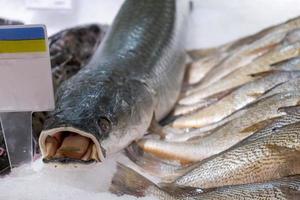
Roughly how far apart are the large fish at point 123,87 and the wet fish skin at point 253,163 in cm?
29

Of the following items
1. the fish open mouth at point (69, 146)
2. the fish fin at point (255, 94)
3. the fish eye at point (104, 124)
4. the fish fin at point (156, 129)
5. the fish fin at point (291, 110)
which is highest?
the fish fin at point (291, 110)

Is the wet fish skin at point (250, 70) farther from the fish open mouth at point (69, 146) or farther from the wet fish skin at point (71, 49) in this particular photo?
the fish open mouth at point (69, 146)

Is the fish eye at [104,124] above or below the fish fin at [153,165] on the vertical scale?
above

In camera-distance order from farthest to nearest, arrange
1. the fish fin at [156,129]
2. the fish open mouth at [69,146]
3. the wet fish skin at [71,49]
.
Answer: the wet fish skin at [71,49]
the fish fin at [156,129]
the fish open mouth at [69,146]

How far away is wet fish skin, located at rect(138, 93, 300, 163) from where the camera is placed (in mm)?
1818

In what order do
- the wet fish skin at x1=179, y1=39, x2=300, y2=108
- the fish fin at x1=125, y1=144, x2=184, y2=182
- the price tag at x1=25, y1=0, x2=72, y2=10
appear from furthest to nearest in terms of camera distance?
the price tag at x1=25, y1=0, x2=72, y2=10, the wet fish skin at x1=179, y1=39, x2=300, y2=108, the fish fin at x1=125, y1=144, x2=184, y2=182

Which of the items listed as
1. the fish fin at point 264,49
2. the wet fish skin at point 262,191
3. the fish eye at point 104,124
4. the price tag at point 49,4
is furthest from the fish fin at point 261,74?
the price tag at point 49,4

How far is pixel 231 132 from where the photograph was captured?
1.85 m

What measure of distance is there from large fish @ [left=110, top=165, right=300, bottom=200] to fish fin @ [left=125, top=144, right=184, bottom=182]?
0.48ft

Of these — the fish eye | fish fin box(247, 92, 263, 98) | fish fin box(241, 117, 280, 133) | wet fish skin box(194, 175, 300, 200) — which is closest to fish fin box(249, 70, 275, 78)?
fish fin box(247, 92, 263, 98)

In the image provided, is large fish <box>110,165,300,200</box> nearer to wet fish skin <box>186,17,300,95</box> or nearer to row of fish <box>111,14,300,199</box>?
row of fish <box>111,14,300,199</box>

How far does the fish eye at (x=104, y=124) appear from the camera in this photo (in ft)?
5.69

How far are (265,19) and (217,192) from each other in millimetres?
1802

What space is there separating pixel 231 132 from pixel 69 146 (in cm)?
52
